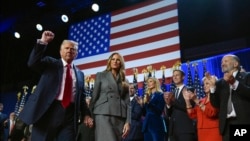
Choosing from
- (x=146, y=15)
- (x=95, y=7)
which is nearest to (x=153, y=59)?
(x=146, y=15)

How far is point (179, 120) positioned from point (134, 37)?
3.92 meters

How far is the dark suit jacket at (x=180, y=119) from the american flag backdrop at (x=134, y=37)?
8.73 feet

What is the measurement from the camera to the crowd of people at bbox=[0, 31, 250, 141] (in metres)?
2.41

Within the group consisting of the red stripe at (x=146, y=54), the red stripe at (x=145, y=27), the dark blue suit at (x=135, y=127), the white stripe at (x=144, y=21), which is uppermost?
the white stripe at (x=144, y=21)

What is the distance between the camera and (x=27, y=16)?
832cm

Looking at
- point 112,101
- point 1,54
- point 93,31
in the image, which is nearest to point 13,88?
point 1,54

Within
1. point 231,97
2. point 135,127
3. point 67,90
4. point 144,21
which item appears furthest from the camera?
point 144,21

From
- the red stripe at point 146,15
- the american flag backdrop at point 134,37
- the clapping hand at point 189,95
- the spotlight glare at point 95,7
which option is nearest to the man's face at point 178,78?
the clapping hand at point 189,95

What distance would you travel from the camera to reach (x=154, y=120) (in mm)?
4125

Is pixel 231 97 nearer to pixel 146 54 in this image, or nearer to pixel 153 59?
pixel 153 59

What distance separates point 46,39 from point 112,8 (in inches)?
226

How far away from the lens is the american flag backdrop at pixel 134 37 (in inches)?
266

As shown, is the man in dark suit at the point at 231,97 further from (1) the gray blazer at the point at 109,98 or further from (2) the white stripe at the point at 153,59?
(2) the white stripe at the point at 153,59

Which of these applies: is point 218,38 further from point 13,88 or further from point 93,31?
point 13,88
